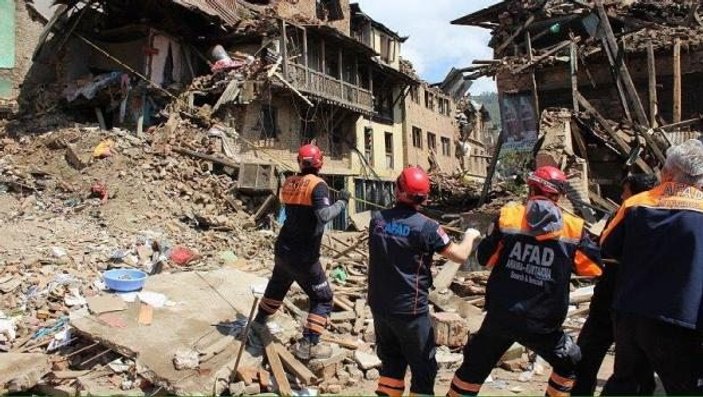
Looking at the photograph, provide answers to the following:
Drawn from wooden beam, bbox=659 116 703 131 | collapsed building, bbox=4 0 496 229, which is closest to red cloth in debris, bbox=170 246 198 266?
collapsed building, bbox=4 0 496 229

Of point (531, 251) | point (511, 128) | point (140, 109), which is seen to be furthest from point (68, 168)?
point (531, 251)

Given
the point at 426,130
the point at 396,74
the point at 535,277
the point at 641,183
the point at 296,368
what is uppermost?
the point at 396,74

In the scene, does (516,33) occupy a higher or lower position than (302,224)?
higher

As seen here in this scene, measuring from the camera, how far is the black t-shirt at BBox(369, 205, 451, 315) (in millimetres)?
3605

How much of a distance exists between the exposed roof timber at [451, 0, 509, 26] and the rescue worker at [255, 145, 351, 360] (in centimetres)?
1607

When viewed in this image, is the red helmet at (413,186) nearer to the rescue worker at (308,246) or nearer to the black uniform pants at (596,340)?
the rescue worker at (308,246)

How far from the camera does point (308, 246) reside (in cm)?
492

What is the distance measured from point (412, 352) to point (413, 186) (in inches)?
43.6

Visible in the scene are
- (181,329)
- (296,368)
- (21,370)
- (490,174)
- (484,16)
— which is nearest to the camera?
(21,370)

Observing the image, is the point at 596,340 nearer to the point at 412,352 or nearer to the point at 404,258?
the point at 412,352

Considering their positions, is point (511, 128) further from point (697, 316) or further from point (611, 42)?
point (697, 316)

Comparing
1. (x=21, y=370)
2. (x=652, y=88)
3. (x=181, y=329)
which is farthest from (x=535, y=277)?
(x=652, y=88)

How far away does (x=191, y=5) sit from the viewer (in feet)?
58.4

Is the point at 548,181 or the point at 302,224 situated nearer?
the point at 548,181
